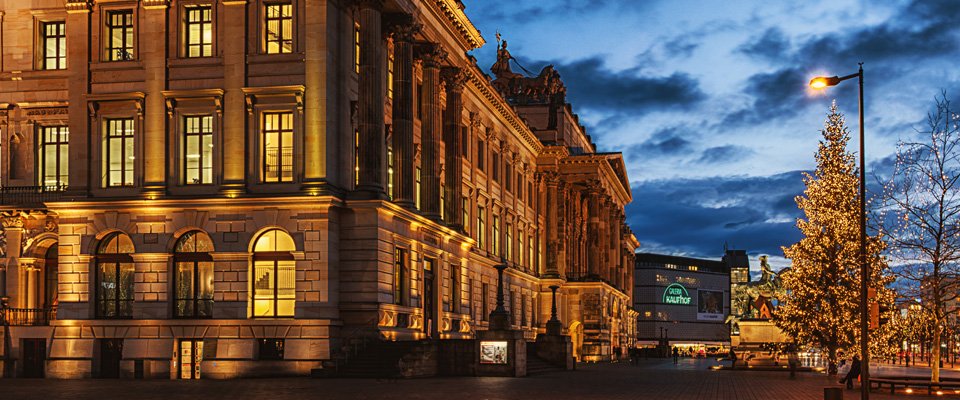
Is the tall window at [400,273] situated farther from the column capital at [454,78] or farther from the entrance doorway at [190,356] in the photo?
the column capital at [454,78]

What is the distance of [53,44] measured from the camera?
51312mm

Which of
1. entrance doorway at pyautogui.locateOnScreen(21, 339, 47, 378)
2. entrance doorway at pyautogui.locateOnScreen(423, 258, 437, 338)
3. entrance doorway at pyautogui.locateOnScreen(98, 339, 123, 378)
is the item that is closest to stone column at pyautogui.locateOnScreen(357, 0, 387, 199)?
entrance doorway at pyautogui.locateOnScreen(423, 258, 437, 338)

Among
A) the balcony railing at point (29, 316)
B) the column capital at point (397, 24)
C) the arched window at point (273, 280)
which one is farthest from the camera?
the column capital at point (397, 24)

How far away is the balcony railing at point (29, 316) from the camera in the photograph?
4925cm

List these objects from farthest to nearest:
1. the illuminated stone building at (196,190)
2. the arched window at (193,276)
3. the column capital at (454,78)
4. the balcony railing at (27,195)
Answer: the column capital at (454,78) < the balcony railing at (27,195) < the arched window at (193,276) < the illuminated stone building at (196,190)

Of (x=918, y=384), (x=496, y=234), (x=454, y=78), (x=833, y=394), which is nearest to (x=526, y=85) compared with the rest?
(x=496, y=234)

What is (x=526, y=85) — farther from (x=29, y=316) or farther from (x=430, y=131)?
(x=29, y=316)

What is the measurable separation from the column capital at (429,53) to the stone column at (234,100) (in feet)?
44.5

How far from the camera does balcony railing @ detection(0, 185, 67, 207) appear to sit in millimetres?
50250

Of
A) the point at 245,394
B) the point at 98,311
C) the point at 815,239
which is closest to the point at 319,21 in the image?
the point at 98,311

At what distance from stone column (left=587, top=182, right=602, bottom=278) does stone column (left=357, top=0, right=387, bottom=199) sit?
6242cm

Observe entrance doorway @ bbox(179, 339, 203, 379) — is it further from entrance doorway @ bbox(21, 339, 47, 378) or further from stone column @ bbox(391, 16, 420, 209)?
stone column @ bbox(391, 16, 420, 209)

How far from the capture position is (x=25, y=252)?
50.0 metres

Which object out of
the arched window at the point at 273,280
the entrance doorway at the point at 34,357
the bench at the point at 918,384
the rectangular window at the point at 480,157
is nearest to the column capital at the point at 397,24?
the arched window at the point at 273,280
